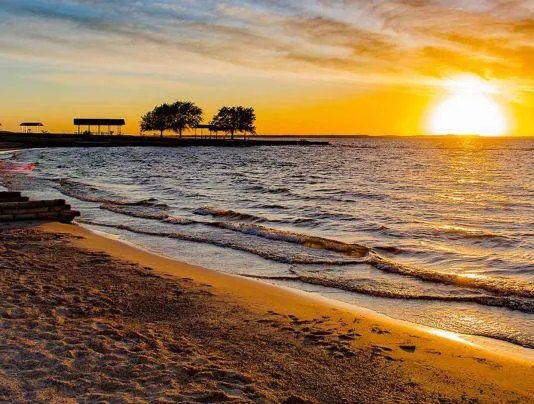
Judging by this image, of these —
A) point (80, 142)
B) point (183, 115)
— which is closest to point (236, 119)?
point (183, 115)

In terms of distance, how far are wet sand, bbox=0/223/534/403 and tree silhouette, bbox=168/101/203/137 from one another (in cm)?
16373

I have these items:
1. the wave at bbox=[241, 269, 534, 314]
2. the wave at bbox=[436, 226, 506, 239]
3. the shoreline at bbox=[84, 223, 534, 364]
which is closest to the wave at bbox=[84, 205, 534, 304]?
the wave at bbox=[241, 269, 534, 314]

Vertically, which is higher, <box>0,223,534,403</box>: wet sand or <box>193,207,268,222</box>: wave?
<box>0,223,534,403</box>: wet sand

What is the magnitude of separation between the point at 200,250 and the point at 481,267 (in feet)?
23.5

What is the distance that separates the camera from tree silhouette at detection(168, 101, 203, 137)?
168500mm

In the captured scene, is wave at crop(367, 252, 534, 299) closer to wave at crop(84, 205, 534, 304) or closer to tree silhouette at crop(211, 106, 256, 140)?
wave at crop(84, 205, 534, 304)

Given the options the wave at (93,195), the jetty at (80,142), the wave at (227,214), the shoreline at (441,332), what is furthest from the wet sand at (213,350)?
the jetty at (80,142)

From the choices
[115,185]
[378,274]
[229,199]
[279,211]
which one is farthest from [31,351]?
[115,185]

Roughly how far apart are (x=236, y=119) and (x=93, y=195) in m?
151

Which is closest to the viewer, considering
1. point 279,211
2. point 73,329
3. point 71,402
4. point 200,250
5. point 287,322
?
point 71,402

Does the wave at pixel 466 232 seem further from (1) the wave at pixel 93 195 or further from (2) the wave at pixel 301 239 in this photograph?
(1) the wave at pixel 93 195

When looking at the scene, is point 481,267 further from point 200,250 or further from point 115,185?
point 115,185

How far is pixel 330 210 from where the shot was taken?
22.8m

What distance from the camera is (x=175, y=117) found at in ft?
557
